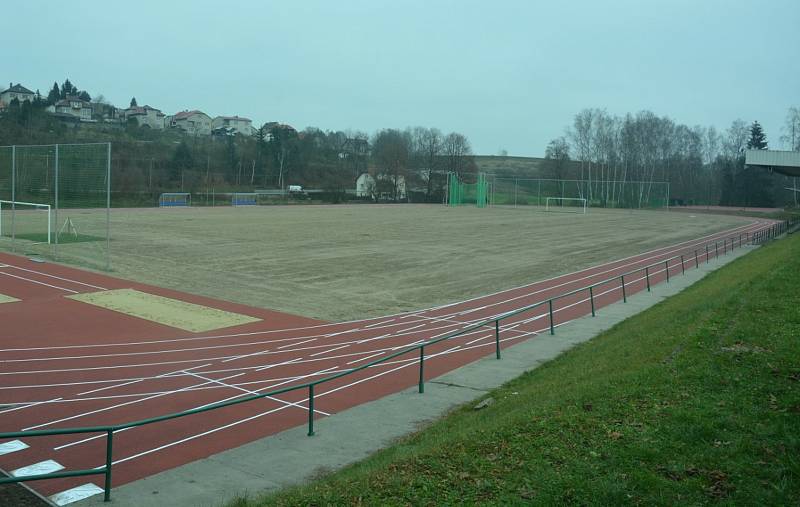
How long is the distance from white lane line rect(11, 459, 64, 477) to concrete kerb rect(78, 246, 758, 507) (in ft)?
5.66

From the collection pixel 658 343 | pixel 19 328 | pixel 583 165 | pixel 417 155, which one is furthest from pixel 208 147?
pixel 658 343

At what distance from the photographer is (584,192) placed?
121875 mm

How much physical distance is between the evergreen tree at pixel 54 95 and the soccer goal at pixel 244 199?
8673cm

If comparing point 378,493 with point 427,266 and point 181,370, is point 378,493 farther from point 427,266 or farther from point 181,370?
point 427,266

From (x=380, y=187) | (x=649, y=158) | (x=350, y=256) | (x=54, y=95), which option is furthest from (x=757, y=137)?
(x=54, y=95)

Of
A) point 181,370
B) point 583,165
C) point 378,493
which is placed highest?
point 583,165

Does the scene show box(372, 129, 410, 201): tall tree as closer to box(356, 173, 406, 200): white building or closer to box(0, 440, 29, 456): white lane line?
box(356, 173, 406, 200): white building

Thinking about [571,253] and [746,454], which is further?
[571,253]

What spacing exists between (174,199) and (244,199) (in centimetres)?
1280

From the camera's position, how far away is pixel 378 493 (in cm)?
678

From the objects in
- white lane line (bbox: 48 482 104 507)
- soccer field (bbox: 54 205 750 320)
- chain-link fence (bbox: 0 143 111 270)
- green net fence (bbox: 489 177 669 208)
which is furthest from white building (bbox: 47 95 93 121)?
white lane line (bbox: 48 482 104 507)

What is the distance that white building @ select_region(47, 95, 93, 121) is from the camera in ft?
536

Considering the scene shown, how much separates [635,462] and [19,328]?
17.9 m

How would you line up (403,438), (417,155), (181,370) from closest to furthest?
(403,438) < (181,370) < (417,155)
